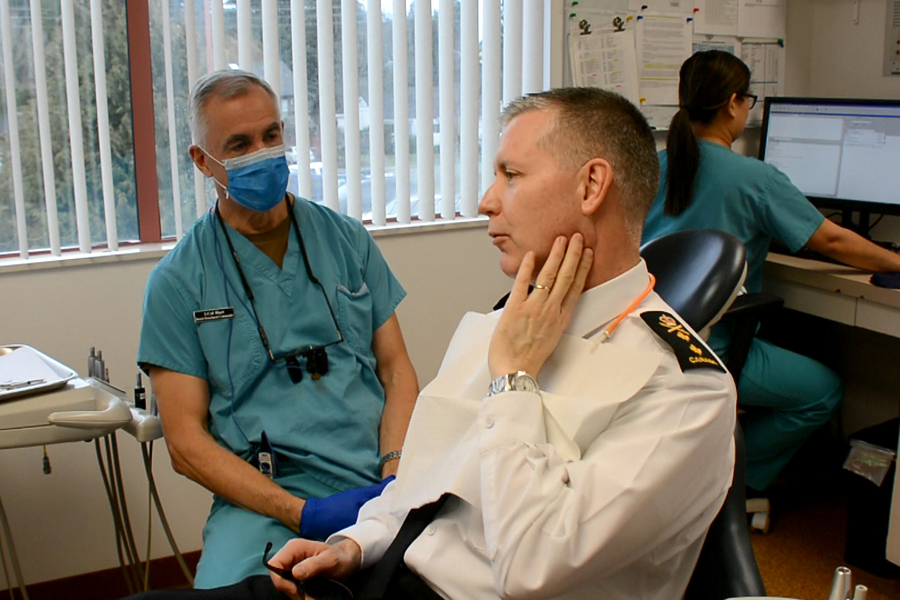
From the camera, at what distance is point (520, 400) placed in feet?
3.56

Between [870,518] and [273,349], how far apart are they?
1.75m

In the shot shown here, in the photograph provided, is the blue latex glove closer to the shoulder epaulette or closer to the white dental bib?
the white dental bib

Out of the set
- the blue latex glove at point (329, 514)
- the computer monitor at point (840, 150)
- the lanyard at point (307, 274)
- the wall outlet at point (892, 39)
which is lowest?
the blue latex glove at point (329, 514)

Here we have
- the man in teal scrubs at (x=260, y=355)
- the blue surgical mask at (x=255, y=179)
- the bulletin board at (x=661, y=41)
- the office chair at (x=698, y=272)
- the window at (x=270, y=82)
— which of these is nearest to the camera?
the office chair at (x=698, y=272)

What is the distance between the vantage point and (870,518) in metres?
2.46

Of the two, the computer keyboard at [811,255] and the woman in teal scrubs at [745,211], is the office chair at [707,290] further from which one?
the computer keyboard at [811,255]

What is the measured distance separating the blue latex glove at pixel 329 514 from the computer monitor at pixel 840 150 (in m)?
2.08

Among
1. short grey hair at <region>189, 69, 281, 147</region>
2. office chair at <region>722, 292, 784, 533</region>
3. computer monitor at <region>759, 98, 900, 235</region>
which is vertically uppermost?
short grey hair at <region>189, 69, 281, 147</region>

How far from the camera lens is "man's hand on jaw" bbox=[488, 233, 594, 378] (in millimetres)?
1142

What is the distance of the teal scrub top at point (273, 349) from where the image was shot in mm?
1696

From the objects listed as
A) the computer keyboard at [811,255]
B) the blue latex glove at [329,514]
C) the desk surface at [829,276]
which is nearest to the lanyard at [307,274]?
the blue latex glove at [329,514]

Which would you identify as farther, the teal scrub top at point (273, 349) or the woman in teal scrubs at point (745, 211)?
the woman in teal scrubs at point (745, 211)

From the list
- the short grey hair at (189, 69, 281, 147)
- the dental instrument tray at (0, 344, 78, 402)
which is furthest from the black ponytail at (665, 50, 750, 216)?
the dental instrument tray at (0, 344, 78, 402)

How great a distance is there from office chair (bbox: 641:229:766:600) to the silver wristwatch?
1.03 ft
